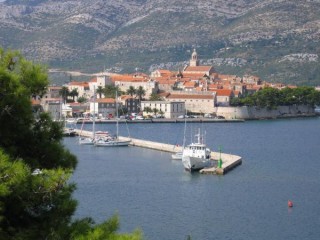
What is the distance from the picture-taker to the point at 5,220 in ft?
24.6

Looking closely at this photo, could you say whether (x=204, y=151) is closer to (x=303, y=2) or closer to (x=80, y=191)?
(x=80, y=191)

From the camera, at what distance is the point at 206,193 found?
2792 cm

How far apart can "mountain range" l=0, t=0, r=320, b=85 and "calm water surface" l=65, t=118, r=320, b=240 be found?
83819 mm

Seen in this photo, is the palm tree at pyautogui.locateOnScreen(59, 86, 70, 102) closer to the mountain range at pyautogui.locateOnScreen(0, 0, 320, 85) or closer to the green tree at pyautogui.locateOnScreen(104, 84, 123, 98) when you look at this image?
the green tree at pyautogui.locateOnScreen(104, 84, 123, 98)

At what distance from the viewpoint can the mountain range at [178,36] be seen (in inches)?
5382

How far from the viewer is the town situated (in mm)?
73312

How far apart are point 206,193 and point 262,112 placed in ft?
172

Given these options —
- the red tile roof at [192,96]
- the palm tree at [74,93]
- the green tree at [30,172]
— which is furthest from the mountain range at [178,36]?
the green tree at [30,172]

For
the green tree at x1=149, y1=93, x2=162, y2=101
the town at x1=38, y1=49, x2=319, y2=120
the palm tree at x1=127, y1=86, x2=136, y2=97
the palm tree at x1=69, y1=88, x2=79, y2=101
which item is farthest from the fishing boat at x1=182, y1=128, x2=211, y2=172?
the palm tree at x1=69, y1=88, x2=79, y2=101

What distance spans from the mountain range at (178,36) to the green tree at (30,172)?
117m

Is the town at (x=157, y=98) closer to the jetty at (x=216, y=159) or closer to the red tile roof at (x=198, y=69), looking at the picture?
the red tile roof at (x=198, y=69)

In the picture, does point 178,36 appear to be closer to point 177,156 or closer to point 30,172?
point 177,156

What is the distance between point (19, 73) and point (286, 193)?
69.5 feet

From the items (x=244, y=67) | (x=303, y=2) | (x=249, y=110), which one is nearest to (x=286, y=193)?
(x=249, y=110)
